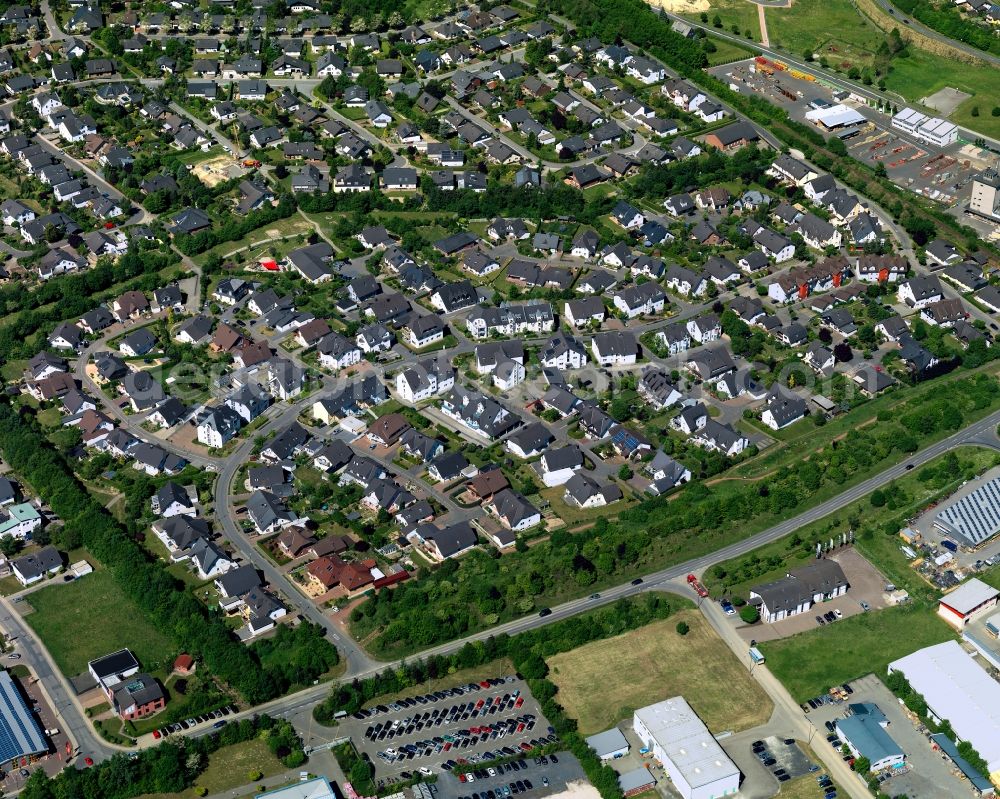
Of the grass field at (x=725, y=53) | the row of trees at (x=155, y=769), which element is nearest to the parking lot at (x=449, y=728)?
the row of trees at (x=155, y=769)

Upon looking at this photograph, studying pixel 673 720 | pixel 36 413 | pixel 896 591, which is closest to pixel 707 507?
pixel 896 591

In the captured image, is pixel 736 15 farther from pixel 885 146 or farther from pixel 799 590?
pixel 799 590

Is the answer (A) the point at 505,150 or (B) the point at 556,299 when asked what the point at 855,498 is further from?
(A) the point at 505,150

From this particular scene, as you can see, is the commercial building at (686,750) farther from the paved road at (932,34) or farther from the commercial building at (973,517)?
the paved road at (932,34)

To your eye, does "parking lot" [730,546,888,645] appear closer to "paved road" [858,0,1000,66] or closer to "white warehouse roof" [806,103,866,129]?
"white warehouse roof" [806,103,866,129]

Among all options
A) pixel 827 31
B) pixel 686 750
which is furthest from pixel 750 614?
pixel 827 31
